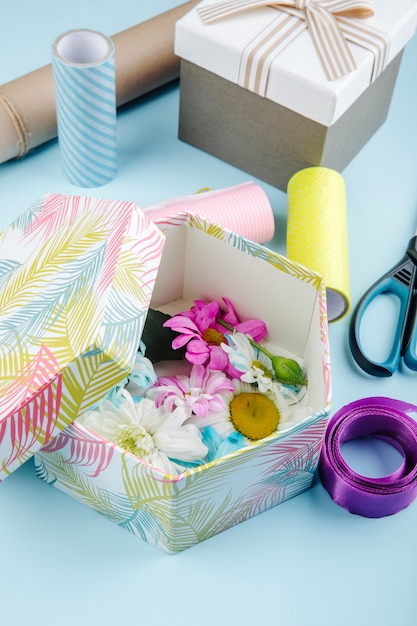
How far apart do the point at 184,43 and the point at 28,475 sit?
1.76ft

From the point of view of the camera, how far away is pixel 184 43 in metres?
1.10

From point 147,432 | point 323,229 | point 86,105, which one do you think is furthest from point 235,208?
point 147,432

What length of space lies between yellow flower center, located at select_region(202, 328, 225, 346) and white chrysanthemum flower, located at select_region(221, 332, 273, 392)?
1 centimetres

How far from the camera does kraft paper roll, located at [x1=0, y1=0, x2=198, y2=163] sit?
1137 millimetres

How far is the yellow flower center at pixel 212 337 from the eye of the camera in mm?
950

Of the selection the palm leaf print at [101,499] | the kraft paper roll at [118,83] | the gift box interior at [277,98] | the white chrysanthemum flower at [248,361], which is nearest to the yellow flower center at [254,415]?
the white chrysanthemum flower at [248,361]

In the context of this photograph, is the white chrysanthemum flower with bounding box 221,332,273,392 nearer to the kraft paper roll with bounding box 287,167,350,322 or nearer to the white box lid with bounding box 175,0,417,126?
the kraft paper roll with bounding box 287,167,350,322

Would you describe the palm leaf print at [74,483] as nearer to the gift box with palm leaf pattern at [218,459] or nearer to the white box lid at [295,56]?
the gift box with palm leaf pattern at [218,459]

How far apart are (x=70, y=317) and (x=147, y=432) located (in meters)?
0.14

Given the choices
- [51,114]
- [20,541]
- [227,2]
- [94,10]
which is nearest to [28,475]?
[20,541]

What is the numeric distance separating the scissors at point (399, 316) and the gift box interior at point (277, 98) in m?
0.17

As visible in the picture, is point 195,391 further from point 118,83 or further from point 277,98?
point 118,83

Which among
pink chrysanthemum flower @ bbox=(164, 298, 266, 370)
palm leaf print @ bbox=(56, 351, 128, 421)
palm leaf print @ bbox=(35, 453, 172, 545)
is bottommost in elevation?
palm leaf print @ bbox=(35, 453, 172, 545)

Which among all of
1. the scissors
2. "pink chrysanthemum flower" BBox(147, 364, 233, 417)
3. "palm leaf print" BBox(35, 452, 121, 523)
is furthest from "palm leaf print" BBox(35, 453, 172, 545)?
the scissors
